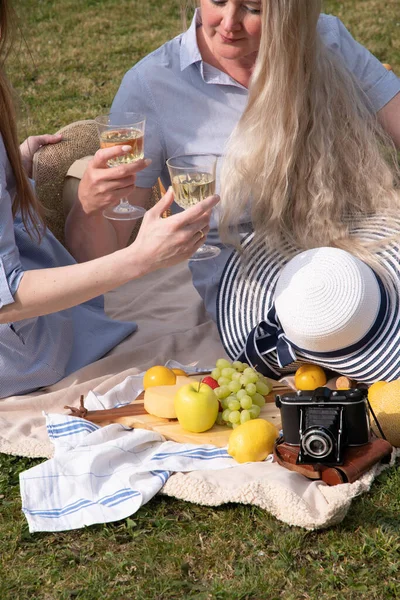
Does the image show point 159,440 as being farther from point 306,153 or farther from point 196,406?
point 306,153

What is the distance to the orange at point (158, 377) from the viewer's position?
3.46m

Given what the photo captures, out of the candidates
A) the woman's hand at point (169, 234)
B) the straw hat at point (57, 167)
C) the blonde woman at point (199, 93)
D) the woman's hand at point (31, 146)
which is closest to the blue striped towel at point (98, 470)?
the woman's hand at point (169, 234)

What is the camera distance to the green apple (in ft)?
10.4

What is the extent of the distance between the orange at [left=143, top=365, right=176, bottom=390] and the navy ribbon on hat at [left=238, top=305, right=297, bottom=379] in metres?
0.33

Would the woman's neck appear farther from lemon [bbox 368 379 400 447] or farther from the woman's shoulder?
lemon [bbox 368 379 400 447]

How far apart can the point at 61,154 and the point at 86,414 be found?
1.51 m

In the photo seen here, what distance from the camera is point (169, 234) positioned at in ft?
9.37

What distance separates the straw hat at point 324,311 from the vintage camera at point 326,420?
35 centimetres

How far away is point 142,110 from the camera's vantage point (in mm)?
3703

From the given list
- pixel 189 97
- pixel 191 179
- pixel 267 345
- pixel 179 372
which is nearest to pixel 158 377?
pixel 179 372

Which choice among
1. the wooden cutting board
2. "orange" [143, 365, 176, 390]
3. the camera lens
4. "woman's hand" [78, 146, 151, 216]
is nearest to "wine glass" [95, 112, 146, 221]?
"woman's hand" [78, 146, 151, 216]

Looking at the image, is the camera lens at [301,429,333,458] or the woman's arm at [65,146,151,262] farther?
the woman's arm at [65,146,151,262]

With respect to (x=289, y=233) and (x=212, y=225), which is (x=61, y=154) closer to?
(x=212, y=225)

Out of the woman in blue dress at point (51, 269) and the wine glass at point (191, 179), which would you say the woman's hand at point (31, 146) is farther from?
the wine glass at point (191, 179)
